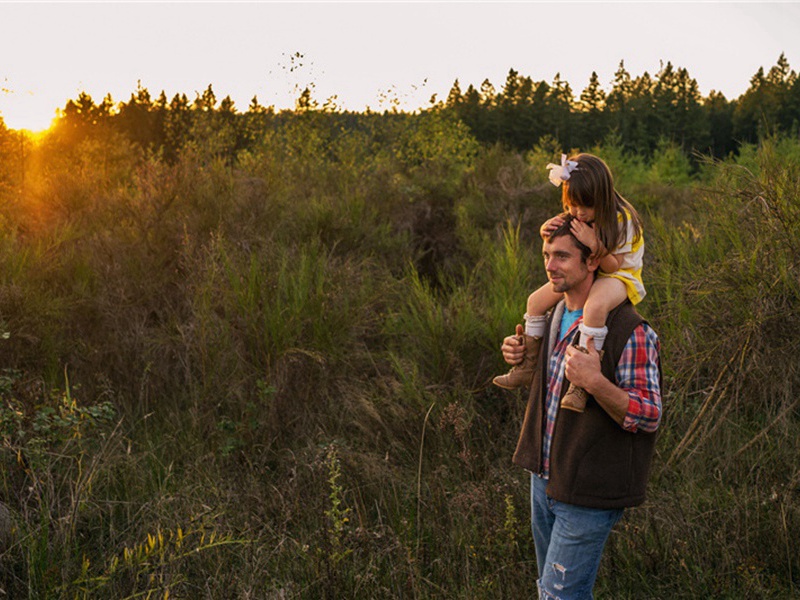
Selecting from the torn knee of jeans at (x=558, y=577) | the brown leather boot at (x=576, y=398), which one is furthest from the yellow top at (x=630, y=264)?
the torn knee of jeans at (x=558, y=577)

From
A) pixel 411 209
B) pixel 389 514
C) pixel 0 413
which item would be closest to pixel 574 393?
pixel 389 514

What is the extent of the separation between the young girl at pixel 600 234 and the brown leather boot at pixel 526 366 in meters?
0.35

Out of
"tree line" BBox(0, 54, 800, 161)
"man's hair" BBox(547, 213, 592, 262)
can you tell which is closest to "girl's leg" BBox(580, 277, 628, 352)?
"man's hair" BBox(547, 213, 592, 262)

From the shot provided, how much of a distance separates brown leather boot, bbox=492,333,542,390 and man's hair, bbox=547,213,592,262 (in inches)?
16.8

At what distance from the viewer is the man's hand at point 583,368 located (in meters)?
2.05

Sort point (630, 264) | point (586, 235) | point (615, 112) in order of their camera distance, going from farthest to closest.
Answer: point (615, 112)
point (630, 264)
point (586, 235)

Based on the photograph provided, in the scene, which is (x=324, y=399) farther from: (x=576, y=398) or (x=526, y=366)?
(x=576, y=398)

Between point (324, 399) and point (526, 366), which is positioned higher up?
point (526, 366)

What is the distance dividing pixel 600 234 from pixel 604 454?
0.68 m

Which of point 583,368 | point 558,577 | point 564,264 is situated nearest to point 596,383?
point 583,368

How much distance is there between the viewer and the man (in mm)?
2074

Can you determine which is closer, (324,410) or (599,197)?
A: (599,197)

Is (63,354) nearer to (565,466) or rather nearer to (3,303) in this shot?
(3,303)

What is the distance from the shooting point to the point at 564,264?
2215 millimetres
